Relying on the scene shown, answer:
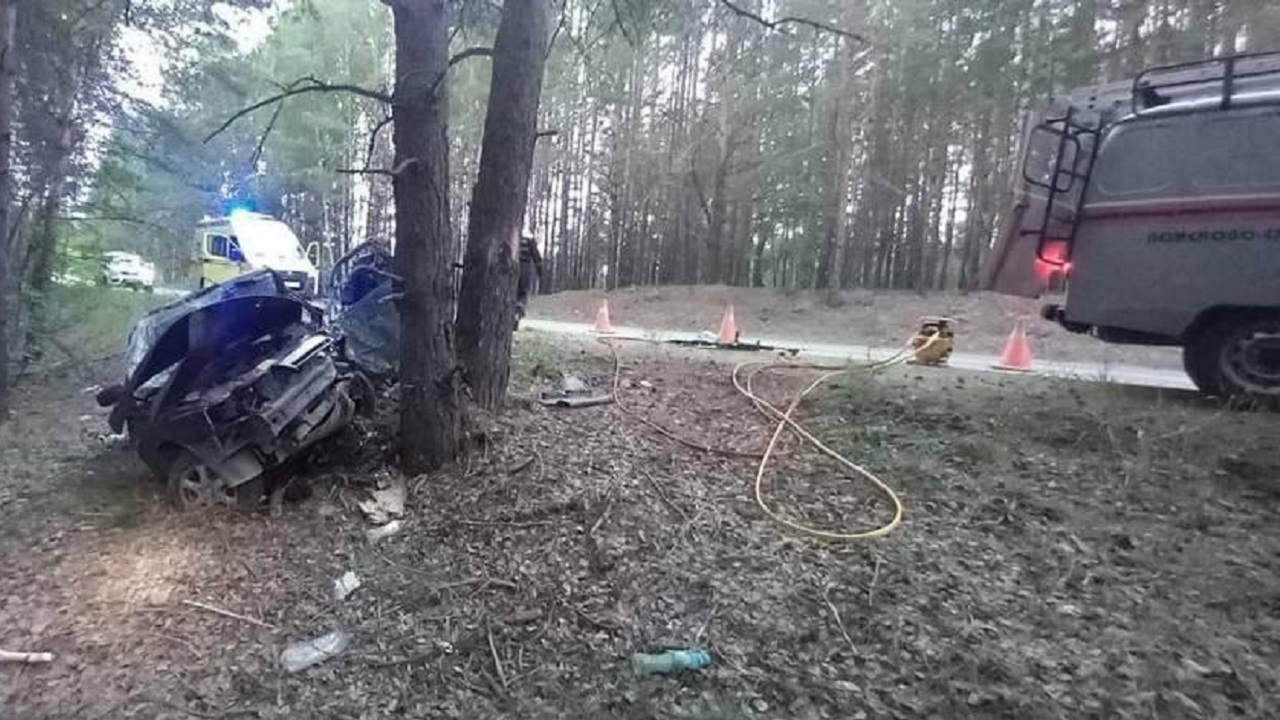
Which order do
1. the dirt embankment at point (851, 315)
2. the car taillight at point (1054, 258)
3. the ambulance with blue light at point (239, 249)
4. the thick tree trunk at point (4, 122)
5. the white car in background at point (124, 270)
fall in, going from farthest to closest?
the ambulance with blue light at point (239, 249) → the dirt embankment at point (851, 315) → the white car in background at point (124, 270) → the thick tree trunk at point (4, 122) → the car taillight at point (1054, 258)

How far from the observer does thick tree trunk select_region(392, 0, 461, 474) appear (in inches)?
178

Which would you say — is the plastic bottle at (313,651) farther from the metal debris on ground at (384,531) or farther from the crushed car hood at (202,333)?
the crushed car hood at (202,333)

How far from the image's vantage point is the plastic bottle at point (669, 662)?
2.96 meters

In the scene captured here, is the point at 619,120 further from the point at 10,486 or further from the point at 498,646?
the point at 498,646

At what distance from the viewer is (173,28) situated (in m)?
10.8

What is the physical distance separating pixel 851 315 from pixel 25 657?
15.2 meters

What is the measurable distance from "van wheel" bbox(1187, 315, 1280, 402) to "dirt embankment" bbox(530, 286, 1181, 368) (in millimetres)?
5161

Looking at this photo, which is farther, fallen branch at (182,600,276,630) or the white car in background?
the white car in background

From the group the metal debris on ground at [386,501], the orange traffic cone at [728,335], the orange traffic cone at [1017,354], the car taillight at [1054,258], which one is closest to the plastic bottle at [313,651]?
the metal debris on ground at [386,501]

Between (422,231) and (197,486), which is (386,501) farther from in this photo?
(422,231)

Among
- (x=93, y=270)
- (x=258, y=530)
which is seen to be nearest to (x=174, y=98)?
(x=93, y=270)

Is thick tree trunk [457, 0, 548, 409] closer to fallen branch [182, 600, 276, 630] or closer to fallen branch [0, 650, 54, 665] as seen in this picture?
fallen branch [182, 600, 276, 630]

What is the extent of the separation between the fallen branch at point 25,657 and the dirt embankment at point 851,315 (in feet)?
37.2

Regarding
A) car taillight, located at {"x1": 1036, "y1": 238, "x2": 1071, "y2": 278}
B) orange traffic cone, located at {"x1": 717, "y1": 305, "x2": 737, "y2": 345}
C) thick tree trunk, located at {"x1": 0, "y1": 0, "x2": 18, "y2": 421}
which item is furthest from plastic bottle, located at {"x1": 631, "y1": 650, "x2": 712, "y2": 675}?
thick tree trunk, located at {"x1": 0, "y1": 0, "x2": 18, "y2": 421}
